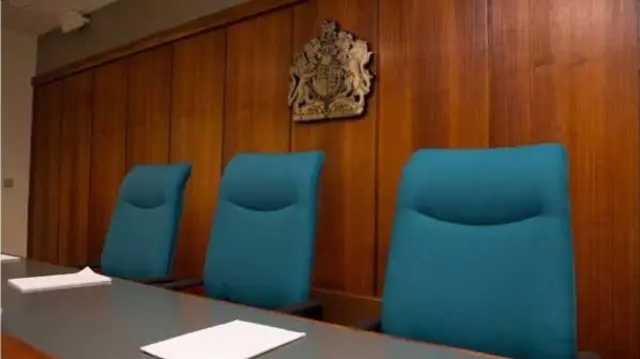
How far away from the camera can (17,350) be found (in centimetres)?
100

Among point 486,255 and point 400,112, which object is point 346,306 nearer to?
point 400,112

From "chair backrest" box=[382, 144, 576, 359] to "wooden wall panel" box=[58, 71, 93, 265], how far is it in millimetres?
3800

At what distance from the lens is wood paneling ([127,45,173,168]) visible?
3801 millimetres

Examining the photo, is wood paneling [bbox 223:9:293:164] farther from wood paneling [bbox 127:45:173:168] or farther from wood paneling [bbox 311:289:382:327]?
wood paneling [bbox 311:289:382:327]

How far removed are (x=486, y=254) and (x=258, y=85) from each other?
2.05m

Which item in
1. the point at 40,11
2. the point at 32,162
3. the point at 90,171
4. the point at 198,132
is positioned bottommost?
the point at 90,171

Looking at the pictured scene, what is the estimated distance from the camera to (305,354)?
3.17ft

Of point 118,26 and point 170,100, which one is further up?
point 118,26

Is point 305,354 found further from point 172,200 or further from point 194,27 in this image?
point 194,27

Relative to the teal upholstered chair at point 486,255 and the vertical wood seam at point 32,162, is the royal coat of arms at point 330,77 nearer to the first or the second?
the teal upholstered chair at point 486,255

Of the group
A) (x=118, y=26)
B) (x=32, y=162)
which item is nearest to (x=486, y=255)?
(x=118, y=26)

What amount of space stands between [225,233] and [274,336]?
3.29 ft

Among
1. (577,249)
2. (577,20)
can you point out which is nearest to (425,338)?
(577,249)

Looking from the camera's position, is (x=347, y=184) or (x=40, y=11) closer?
(x=347, y=184)
